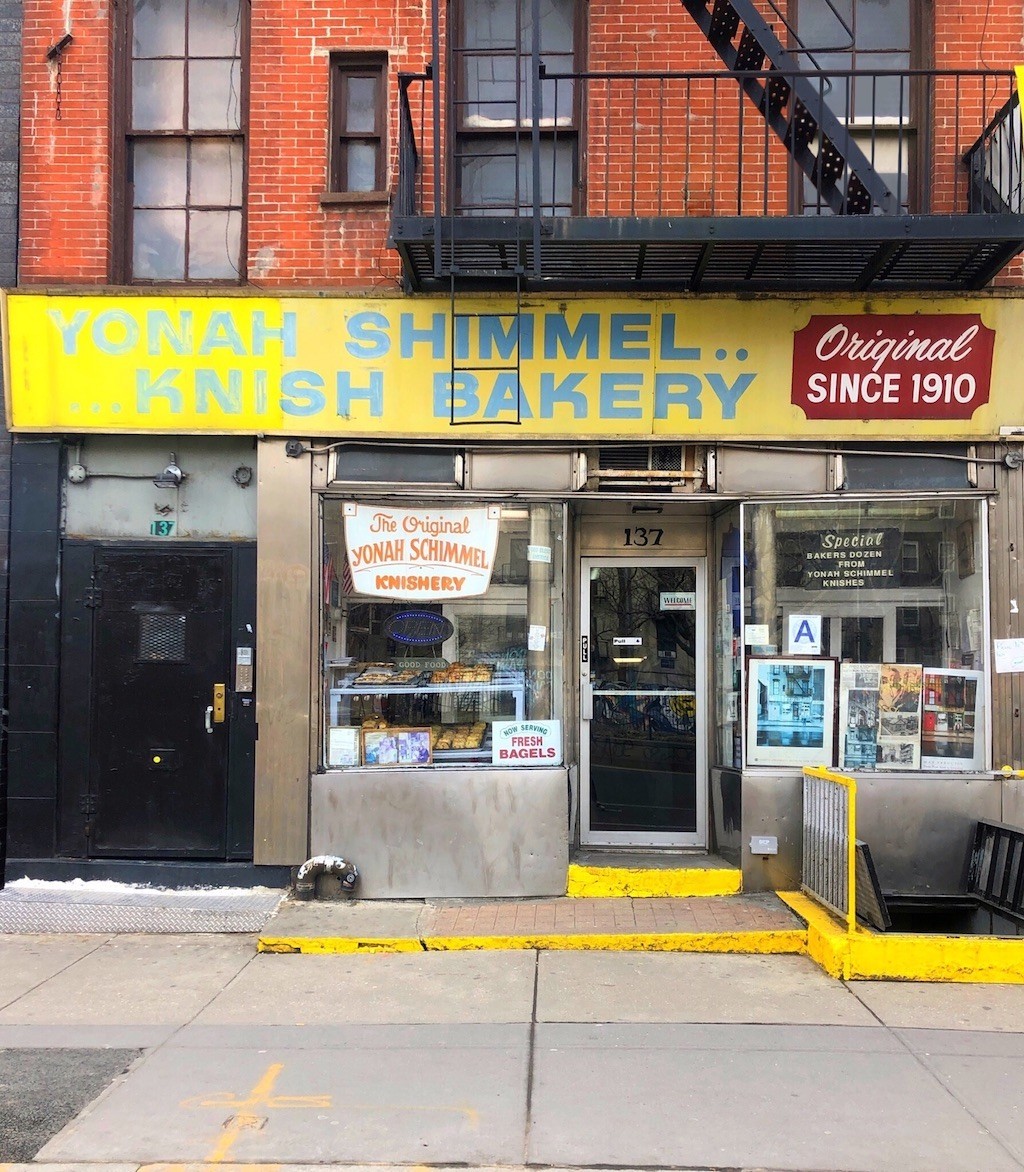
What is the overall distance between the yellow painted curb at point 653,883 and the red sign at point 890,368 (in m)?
3.42

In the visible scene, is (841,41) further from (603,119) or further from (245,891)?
(245,891)

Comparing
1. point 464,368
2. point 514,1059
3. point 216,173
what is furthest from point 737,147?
point 514,1059

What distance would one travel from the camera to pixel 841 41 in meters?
8.45

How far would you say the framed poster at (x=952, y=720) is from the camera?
8.12m

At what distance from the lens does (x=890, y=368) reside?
26.4 feet

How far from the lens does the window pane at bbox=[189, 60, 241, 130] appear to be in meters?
8.60

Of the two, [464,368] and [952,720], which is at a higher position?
[464,368]

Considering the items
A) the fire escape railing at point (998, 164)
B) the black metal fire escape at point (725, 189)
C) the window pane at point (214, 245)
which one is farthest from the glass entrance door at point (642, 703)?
the window pane at point (214, 245)

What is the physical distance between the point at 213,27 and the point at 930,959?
8.34m

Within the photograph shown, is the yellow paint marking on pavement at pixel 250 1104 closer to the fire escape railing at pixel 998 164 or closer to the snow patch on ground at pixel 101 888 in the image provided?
the snow patch on ground at pixel 101 888

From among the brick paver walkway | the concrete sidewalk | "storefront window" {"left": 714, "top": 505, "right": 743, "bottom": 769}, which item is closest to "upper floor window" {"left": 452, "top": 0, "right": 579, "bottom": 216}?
"storefront window" {"left": 714, "top": 505, "right": 743, "bottom": 769}

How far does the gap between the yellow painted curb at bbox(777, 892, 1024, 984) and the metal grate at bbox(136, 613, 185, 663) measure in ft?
16.4

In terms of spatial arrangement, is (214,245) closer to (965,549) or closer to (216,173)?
(216,173)

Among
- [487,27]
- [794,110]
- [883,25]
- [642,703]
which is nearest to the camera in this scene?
[794,110]
